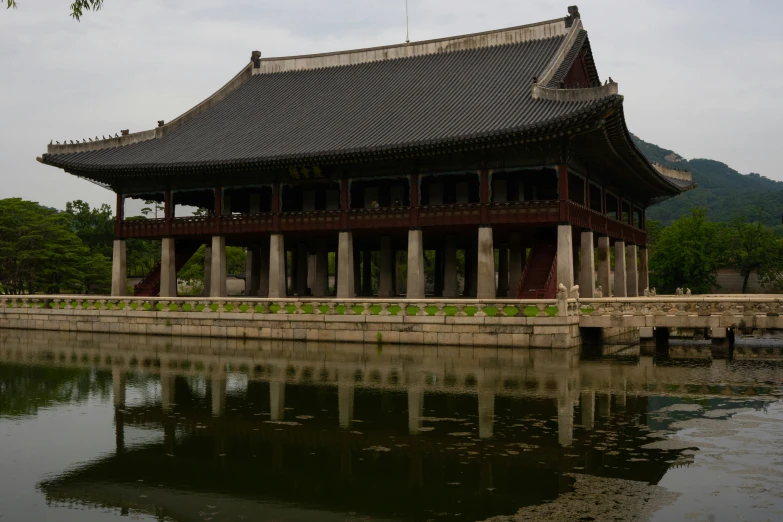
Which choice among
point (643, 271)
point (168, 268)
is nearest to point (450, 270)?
point (168, 268)

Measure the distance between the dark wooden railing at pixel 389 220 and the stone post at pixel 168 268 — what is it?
706mm

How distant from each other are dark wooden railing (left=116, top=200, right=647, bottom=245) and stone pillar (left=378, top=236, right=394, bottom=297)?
5101 millimetres

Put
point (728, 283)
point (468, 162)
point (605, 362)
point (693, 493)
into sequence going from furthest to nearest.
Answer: point (728, 283) < point (468, 162) < point (605, 362) < point (693, 493)

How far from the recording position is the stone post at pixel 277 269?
44094 mm

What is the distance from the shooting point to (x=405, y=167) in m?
40.6

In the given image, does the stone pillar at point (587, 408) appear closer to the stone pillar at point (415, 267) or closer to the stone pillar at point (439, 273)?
the stone pillar at point (415, 267)

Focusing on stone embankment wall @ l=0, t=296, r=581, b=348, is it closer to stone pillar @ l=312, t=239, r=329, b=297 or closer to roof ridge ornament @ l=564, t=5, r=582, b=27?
stone pillar @ l=312, t=239, r=329, b=297

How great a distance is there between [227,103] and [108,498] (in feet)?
A: 153

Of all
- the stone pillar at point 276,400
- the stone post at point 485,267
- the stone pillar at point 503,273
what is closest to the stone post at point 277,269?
the stone post at point 485,267

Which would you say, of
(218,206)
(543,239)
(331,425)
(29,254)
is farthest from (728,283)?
(331,425)

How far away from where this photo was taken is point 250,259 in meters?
55.7

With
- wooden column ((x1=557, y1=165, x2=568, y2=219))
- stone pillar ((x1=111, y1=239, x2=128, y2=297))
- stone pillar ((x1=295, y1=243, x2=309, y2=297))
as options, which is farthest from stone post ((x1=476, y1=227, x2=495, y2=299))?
stone pillar ((x1=111, y1=239, x2=128, y2=297))

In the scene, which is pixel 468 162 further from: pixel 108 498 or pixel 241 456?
pixel 108 498

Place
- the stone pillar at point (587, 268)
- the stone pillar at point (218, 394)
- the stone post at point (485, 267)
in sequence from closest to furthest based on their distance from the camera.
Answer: the stone pillar at point (218, 394), the stone post at point (485, 267), the stone pillar at point (587, 268)
